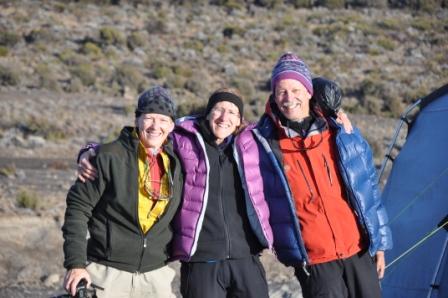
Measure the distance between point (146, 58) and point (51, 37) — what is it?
4.07 m

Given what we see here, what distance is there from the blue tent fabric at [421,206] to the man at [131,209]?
2.46 metres

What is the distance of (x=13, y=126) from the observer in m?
16.5

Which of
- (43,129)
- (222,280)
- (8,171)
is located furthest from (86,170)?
(43,129)

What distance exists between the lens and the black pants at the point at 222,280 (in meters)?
3.79

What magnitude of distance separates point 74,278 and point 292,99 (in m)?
1.51

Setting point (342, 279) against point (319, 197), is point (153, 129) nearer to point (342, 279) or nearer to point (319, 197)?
point (319, 197)

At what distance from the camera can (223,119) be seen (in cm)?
387

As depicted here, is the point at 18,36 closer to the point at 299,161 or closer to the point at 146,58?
the point at 146,58

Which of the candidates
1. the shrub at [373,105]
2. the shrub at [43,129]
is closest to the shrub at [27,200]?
the shrub at [43,129]

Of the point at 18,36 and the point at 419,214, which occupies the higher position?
the point at 18,36

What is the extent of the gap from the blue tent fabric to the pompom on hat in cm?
199

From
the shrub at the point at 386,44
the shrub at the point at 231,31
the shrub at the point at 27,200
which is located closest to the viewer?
the shrub at the point at 27,200

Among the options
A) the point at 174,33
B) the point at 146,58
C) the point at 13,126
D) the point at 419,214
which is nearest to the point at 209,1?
the point at 174,33

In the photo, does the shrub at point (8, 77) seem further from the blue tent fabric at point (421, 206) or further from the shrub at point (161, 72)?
the blue tent fabric at point (421, 206)
